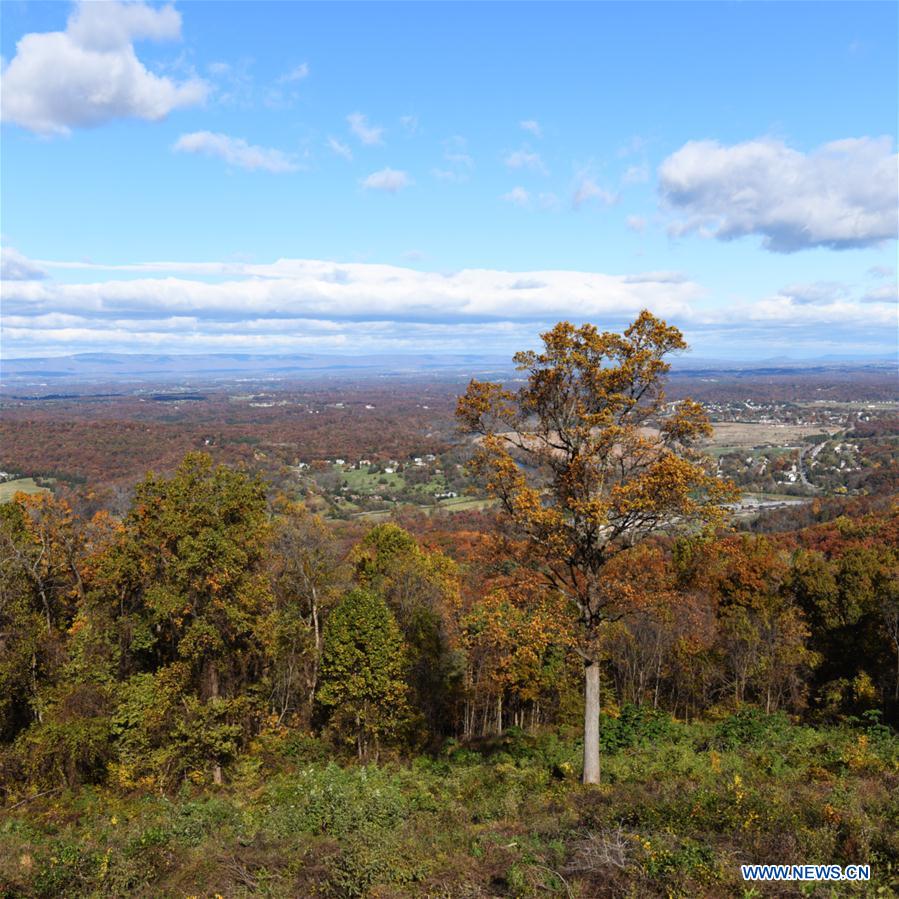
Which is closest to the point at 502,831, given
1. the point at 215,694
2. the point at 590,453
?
the point at 590,453

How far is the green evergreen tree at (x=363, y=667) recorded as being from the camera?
19.2 meters

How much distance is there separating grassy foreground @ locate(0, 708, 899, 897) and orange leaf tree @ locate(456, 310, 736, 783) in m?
2.67

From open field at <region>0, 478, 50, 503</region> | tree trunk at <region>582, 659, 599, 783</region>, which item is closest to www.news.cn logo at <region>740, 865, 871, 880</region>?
tree trunk at <region>582, 659, 599, 783</region>

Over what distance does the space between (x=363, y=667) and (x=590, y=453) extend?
10999 mm

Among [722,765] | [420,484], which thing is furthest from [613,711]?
[420,484]

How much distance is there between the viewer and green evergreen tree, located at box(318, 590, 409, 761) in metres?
19.2

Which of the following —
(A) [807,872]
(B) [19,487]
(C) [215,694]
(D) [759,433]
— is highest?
(A) [807,872]

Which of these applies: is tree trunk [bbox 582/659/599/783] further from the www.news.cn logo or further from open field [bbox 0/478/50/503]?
open field [bbox 0/478/50/503]

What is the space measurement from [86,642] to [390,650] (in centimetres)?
956

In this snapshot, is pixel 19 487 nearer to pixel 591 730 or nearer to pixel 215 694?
pixel 215 694

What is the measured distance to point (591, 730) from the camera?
1295 centimetres

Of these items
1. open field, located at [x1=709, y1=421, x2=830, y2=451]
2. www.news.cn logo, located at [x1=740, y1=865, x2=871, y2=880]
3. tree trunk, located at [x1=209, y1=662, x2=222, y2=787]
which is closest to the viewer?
www.news.cn logo, located at [x1=740, y1=865, x2=871, y2=880]

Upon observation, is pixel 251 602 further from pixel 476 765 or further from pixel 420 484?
pixel 420 484

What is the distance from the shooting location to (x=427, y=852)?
902 cm
